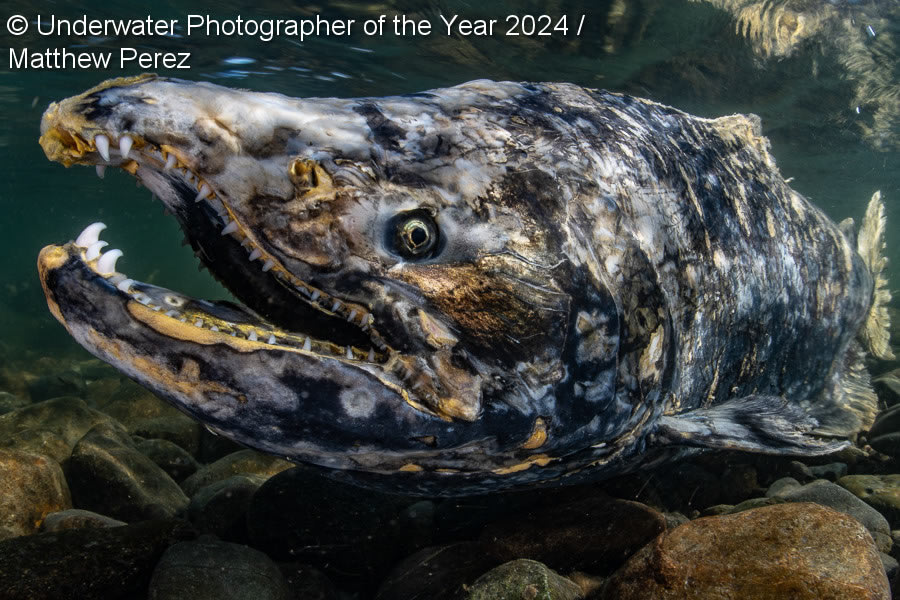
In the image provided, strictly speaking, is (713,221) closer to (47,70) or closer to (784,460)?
(784,460)

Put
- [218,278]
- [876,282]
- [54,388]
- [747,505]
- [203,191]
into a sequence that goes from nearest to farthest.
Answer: [203,191] < [218,278] < [747,505] < [876,282] < [54,388]

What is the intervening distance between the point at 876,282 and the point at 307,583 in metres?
8.69

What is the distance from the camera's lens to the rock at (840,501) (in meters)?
3.72

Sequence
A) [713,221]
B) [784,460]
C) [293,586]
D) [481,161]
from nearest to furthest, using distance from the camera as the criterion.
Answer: [481,161] → [293,586] → [713,221] → [784,460]

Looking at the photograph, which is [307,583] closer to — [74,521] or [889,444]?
[74,521]

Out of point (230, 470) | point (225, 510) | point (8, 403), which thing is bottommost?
point (8, 403)

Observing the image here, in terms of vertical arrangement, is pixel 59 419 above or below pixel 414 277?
below

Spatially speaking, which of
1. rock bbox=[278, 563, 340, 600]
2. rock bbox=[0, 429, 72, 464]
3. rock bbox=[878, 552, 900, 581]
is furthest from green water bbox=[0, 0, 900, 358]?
rock bbox=[878, 552, 900, 581]

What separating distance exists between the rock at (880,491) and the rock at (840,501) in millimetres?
301

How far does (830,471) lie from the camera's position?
4898 millimetres

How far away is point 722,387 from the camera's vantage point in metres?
3.78

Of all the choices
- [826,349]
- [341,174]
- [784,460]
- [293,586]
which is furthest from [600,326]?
[826,349]

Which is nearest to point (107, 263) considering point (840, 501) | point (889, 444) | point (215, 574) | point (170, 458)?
point (215, 574)

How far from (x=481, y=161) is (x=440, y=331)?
2.61ft
